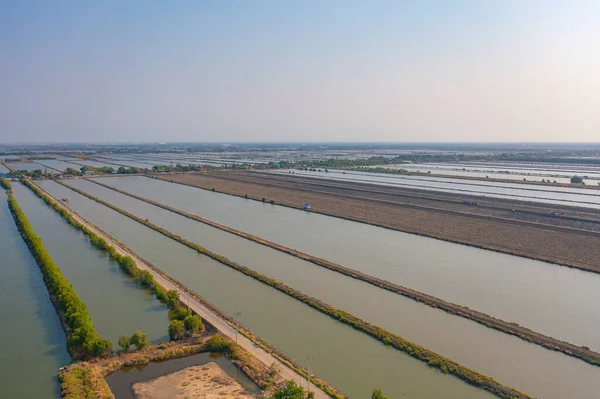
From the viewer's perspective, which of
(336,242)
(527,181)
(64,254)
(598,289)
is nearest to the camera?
(598,289)

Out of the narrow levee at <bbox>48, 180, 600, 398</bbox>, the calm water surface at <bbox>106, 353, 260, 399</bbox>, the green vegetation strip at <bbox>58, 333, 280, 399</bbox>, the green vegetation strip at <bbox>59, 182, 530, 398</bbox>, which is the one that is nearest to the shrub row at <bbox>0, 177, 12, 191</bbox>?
the narrow levee at <bbox>48, 180, 600, 398</bbox>

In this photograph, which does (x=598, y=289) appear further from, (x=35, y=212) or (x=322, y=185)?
(x=35, y=212)

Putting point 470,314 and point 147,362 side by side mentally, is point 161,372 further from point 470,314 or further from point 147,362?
point 470,314

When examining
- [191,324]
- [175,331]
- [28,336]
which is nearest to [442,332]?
[191,324]


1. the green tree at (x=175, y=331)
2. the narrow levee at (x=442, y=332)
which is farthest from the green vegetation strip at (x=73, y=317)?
the narrow levee at (x=442, y=332)

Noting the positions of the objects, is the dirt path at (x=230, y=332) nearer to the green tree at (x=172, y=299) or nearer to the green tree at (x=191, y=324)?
the green tree at (x=172, y=299)

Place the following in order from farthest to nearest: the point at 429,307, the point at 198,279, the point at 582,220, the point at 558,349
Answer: the point at 582,220, the point at 198,279, the point at 429,307, the point at 558,349

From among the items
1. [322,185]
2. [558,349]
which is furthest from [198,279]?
[322,185]
